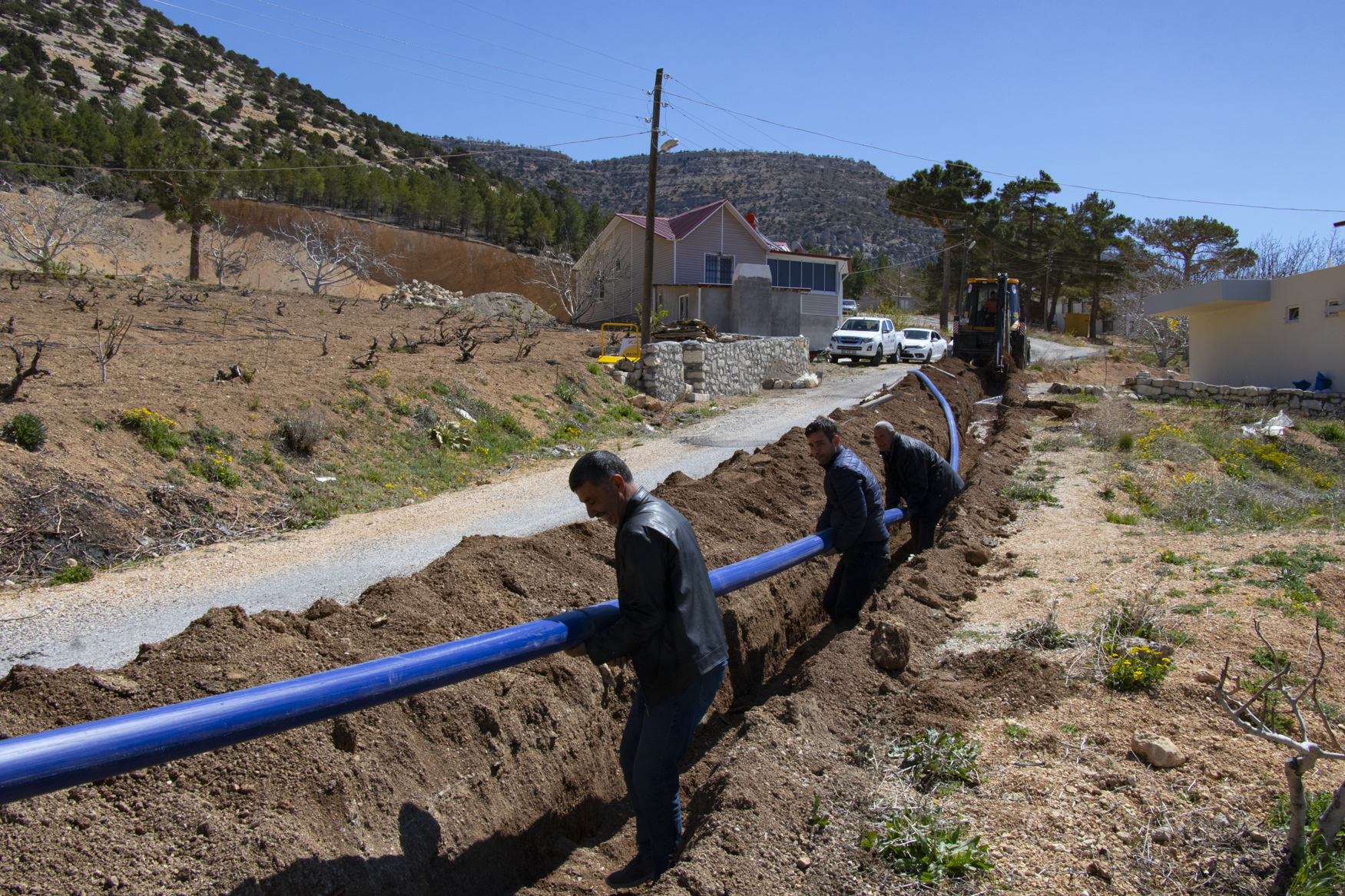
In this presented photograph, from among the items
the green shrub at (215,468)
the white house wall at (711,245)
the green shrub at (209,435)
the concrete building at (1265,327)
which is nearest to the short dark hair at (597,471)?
the green shrub at (215,468)

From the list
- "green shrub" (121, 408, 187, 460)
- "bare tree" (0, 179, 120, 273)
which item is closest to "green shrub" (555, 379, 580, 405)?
"green shrub" (121, 408, 187, 460)

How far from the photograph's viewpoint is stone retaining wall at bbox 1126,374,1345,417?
19312 millimetres

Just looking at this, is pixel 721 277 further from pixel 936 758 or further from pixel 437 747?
pixel 437 747

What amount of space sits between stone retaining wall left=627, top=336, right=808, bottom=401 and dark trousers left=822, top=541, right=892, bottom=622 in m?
12.9

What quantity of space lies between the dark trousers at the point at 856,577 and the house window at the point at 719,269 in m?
31.9

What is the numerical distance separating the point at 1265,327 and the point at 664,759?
25610 mm

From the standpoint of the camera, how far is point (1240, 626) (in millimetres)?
5172

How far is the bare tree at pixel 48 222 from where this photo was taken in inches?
931

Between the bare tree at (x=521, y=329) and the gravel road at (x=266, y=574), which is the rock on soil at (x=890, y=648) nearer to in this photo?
the gravel road at (x=266, y=574)

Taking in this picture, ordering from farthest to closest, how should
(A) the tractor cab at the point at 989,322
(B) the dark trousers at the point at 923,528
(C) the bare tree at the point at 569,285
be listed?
(C) the bare tree at the point at 569,285, (A) the tractor cab at the point at 989,322, (B) the dark trousers at the point at 923,528

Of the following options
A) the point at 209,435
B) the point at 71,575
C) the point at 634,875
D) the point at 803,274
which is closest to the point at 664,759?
the point at 634,875

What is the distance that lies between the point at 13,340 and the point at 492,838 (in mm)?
14029

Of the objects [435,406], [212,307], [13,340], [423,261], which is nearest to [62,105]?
[423,261]

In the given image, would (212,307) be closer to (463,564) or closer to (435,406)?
(435,406)
